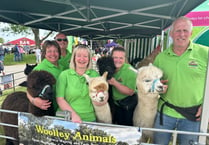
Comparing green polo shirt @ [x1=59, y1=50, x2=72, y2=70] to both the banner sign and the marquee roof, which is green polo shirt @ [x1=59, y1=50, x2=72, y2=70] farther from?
the banner sign

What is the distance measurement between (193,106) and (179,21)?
77 centimetres

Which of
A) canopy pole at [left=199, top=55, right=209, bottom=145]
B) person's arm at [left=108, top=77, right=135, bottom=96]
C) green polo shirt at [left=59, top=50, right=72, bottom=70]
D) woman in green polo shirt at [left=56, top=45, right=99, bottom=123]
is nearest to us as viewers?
canopy pole at [left=199, top=55, right=209, bottom=145]

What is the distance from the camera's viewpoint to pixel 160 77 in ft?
5.64

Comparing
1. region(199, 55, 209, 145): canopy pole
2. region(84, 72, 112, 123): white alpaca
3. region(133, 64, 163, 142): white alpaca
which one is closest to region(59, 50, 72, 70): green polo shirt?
region(84, 72, 112, 123): white alpaca

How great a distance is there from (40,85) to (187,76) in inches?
53.5

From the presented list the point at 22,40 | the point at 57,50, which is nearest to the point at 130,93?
the point at 57,50

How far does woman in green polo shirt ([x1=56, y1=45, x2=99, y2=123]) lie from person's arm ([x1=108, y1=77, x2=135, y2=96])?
0.84 ft

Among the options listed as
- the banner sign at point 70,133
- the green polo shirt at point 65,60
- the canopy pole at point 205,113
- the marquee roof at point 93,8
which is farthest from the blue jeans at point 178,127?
the green polo shirt at point 65,60

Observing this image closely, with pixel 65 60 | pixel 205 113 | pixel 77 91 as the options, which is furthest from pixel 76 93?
pixel 65 60

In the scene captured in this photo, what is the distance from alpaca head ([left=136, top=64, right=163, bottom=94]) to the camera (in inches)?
66.5

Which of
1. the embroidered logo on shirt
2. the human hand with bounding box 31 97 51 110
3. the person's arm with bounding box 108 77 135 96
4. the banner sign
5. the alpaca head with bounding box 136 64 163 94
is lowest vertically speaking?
the banner sign

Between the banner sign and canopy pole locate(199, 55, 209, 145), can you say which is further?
the banner sign

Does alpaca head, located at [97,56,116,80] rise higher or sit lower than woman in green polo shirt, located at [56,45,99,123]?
higher

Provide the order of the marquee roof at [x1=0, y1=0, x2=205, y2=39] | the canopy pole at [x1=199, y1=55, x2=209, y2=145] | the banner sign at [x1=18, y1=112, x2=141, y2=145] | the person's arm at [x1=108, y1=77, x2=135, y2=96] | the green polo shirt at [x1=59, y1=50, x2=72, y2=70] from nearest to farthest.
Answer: the canopy pole at [x1=199, y1=55, x2=209, y2=145] < the banner sign at [x1=18, y1=112, x2=141, y2=145] < the person's arm at [x1=108, y1=77, x2=135, y2=96] < the marquee roof at [x1=0, y1=0, x2=205, y2=39] < the green polo shirt at [x1=59, y1=50, x2=72, y2=70]
